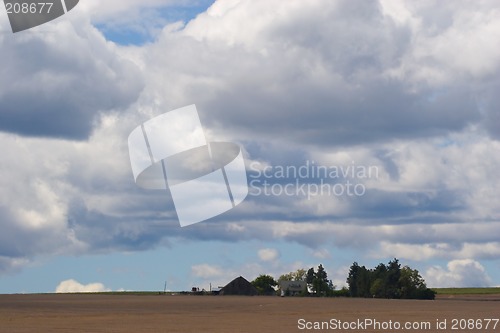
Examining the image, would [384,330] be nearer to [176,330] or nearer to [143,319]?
[176,330]

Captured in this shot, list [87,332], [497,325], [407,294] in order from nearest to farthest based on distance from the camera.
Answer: [87,332] < [497,325] < [407,294]

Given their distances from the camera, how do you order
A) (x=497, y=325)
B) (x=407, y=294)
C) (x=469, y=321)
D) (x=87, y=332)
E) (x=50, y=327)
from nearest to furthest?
(x=87, y=332) < (x=50, y=327) < (x=497, y=325) < (x=469, y=321) < (x=407, y=294)

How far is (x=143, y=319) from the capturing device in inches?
2960

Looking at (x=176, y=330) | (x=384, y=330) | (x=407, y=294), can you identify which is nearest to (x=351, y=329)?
(x=384, y=330)

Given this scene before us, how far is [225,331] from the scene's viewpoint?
56.7m

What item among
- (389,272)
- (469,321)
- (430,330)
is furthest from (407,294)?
(430,330)

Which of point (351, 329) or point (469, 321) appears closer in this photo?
point (351, 329)

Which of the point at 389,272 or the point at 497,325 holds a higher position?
the point at 389,272

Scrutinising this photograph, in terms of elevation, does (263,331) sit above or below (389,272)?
below

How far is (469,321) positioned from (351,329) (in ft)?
53.4

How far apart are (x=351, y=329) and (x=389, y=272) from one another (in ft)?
458

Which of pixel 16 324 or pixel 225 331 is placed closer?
pixel 225 331

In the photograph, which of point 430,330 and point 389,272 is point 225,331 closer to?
point 430,330

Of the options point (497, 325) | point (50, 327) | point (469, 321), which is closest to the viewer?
point (50, 327)
